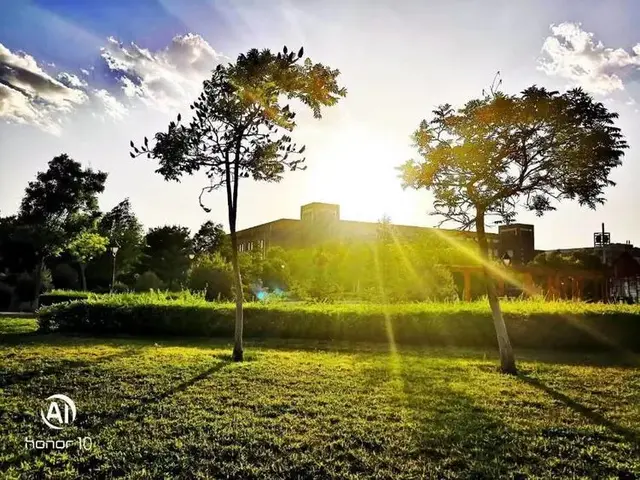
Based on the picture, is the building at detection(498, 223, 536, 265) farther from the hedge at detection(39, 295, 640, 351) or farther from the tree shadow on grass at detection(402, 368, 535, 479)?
the tree shadow on grass at detection(402, 368, 535, 479)

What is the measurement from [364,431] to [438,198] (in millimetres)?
4846

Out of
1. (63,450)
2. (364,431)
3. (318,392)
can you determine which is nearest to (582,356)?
(318,392)

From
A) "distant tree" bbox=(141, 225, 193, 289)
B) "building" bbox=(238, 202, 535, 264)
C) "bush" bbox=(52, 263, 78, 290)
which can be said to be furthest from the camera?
"building" bbox=(238, 202, 535, 264)

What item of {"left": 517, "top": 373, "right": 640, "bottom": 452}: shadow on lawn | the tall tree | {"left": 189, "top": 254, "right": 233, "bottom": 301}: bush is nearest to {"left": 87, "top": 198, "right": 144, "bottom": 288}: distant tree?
the tall tree

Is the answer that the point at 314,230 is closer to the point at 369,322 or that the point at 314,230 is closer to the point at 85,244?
the point at 85,244

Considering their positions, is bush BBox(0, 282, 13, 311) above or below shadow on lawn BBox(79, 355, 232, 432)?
above

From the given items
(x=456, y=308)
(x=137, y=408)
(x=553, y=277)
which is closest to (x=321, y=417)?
(x=137, y=408)

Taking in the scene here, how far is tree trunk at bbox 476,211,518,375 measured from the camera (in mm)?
8047

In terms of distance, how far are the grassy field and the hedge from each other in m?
2.27

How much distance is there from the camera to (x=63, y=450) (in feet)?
14.0

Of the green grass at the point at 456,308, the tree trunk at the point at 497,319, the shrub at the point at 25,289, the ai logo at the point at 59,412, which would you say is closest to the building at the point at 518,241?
the green grass at the point at 456,308

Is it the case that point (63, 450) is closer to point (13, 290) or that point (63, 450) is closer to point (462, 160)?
point (462, 160)

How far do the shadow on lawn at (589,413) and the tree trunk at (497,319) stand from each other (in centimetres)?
55

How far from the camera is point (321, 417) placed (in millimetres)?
5086
